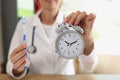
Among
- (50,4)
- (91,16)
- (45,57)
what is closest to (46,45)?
(45,57)

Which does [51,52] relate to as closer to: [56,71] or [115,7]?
[56,71]

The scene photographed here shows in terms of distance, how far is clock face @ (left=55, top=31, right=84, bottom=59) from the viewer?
2.32 feet

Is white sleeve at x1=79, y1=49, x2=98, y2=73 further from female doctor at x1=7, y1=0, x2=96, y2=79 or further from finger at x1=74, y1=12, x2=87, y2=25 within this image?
finger at x1=74, y1=12, x2=87, y2=25

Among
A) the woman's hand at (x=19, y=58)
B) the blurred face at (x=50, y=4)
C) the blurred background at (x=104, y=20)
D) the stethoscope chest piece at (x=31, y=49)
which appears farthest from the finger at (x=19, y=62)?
the blurred background at (x=104, y=20)

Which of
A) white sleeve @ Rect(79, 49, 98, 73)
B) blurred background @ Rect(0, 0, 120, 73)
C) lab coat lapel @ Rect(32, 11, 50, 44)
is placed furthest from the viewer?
blurred background @ Rect(0, 0, 120, 73)

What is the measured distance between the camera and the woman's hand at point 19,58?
776 mm

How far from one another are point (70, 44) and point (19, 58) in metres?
0.19

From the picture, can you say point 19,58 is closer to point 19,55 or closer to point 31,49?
point 19,55

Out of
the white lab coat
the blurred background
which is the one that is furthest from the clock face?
the blurred background

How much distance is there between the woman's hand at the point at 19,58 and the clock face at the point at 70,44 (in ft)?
0.44

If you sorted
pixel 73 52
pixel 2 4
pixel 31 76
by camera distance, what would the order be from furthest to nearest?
pixel 2 4 → pixel 31 76 → pixel 73 52

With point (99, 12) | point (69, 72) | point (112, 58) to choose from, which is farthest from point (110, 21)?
point (69, 72)

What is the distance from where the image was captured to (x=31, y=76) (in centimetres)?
85

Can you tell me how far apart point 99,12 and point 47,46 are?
51cm
